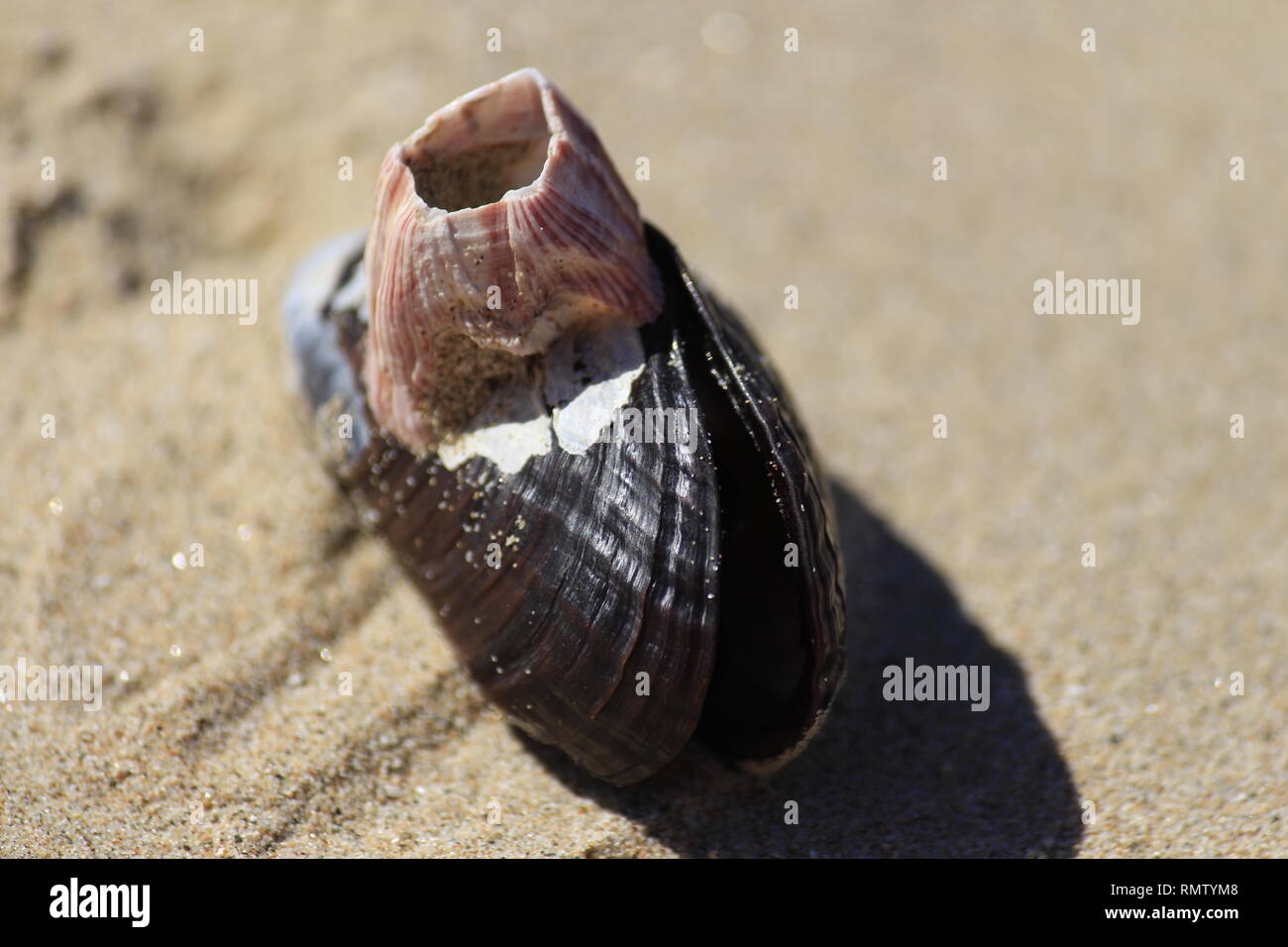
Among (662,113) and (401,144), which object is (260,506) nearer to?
(401,144)

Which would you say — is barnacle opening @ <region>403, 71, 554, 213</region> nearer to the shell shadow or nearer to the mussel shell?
the mussel shell

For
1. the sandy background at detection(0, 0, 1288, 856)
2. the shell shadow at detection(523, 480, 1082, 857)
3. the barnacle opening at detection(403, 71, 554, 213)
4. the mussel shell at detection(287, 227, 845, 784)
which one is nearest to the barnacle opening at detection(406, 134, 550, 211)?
the barnacle opening at detection(403, 71, 554, 213)

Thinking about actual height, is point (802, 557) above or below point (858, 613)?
above

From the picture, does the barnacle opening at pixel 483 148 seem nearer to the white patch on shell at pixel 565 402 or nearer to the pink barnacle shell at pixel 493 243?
the pink barnacle shell at pixel 493 243

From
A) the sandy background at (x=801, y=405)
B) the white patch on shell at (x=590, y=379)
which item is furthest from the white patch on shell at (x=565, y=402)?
the sandy background at (x=801, y=405)
